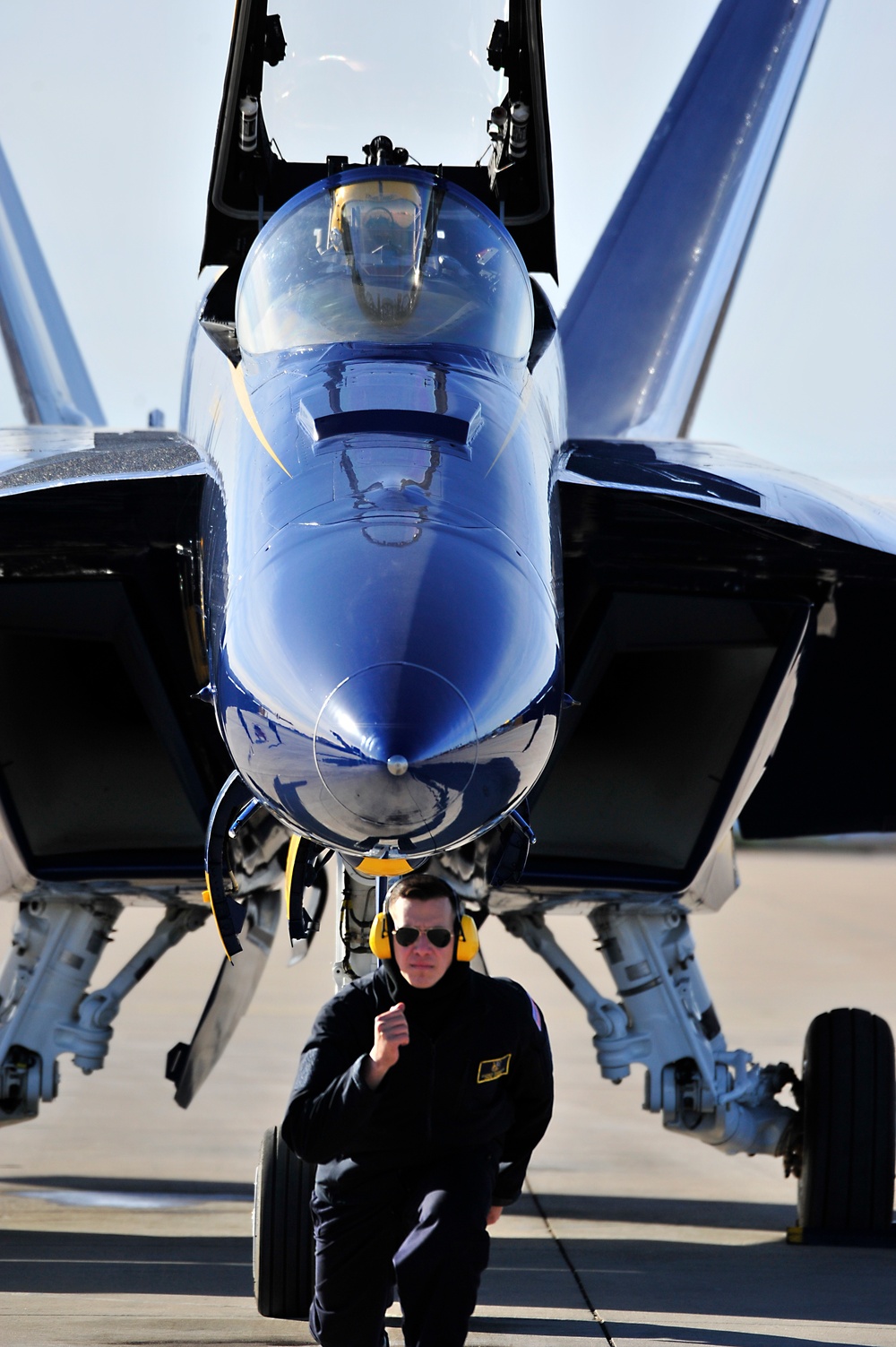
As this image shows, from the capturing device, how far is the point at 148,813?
5.24 m

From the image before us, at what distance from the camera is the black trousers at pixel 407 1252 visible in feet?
10.8

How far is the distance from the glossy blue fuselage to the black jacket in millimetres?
441

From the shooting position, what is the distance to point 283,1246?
449 cm

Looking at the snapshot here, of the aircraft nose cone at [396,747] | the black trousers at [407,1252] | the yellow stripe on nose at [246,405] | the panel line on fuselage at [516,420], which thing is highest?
the panel line on fuselage at [516,420]

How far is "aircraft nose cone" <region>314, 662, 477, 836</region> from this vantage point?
9.95 ft

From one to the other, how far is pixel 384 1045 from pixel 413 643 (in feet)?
2.63

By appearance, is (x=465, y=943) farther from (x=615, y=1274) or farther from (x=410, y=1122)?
(x=615, y=1274)

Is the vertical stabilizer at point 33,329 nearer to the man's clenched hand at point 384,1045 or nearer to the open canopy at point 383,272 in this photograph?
the open canopy at point 383,272

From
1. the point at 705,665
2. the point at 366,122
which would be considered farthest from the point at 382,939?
the point at 366,122

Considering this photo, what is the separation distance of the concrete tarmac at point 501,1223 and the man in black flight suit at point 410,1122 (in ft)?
2.91

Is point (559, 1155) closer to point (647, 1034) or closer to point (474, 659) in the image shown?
point (647, 1034)

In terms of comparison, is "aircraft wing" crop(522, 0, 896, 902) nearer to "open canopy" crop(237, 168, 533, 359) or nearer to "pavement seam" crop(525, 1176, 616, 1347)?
"open canopy" crop(237, 168, 533, 359)

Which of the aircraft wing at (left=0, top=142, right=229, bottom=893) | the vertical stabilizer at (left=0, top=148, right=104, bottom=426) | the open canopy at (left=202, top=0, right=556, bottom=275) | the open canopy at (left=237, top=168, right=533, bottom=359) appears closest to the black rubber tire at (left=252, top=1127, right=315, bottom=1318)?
the aircraft wing at (left=0, top=142, right=229, bottom=893)

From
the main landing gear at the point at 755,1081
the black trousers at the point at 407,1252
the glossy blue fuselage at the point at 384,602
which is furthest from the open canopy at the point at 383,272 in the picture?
the main landing gear at the point at 755,1081
